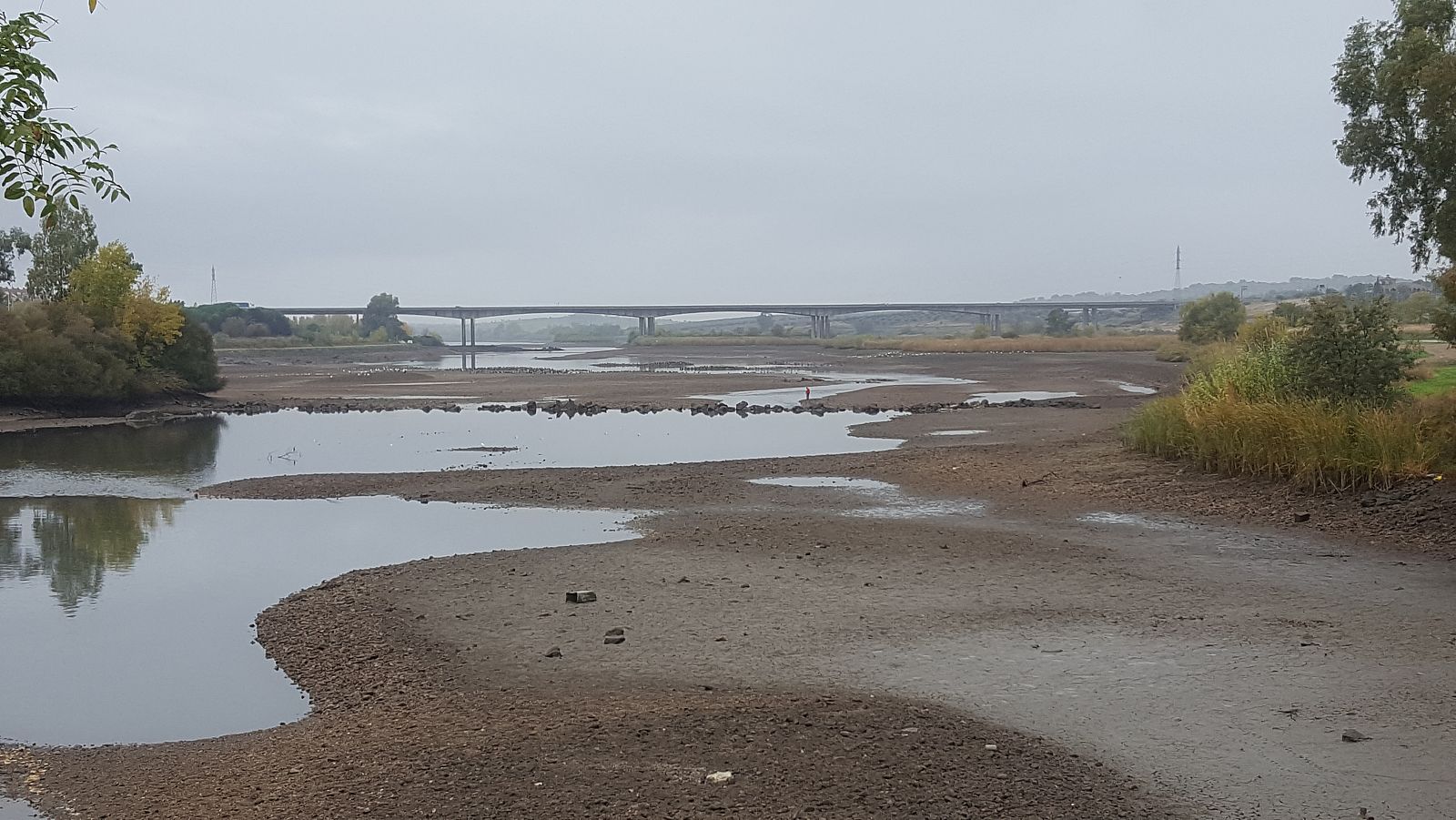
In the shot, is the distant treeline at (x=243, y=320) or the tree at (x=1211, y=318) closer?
the tree at (x=1211, y=318)

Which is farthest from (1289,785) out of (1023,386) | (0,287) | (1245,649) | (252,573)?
(0,287)

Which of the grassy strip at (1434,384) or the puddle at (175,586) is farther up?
the grassy strip at (1434,384)

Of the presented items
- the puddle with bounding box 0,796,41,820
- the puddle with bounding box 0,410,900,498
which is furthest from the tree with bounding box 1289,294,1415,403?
the puddle with bounding box 0,796,41,820

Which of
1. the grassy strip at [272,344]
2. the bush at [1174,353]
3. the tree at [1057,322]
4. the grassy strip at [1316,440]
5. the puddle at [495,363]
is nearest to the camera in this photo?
the grassy strip at [1316,440]

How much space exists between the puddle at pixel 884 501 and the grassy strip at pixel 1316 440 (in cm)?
429

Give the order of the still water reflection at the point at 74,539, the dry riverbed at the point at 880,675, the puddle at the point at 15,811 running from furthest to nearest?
the still water reflection at the point at 74,539, the puddle at the point at 15,811, the dry riverbed at the point at 880,675

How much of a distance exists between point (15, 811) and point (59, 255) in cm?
6361

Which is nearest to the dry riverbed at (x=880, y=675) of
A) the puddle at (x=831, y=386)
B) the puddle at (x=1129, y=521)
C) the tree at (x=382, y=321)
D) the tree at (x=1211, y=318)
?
the puddle at (x=1129, y=521)

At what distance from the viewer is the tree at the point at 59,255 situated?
61.7 metres

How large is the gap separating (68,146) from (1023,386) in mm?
57009

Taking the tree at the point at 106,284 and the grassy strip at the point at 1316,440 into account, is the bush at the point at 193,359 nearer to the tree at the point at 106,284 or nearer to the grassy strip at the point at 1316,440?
the tree at the point at 106,284

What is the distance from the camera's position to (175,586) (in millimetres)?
15469

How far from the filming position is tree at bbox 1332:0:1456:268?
759 inches

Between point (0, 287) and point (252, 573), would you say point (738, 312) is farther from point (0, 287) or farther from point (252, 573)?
point (252, 573)
